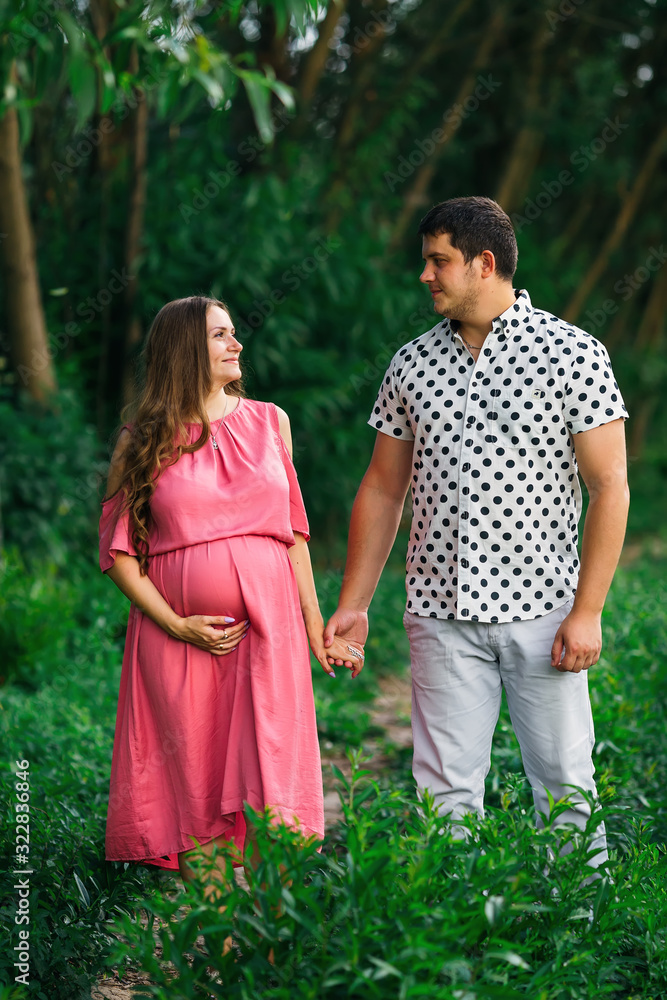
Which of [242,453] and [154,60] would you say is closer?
[242,453]

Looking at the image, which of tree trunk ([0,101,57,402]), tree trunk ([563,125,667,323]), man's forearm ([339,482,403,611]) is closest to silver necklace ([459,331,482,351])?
man's forearm ([339,482,403,611])

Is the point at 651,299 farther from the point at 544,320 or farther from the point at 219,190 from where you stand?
the point at 544,320

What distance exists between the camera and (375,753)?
527cm

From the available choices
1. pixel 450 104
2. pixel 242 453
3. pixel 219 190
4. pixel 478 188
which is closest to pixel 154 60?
pixel 242 453

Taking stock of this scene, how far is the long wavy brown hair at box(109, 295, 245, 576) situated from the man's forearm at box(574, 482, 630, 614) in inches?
44.5

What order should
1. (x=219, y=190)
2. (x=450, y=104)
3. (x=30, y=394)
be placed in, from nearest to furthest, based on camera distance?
(x=30, y=394), (x=219, y=190), (x=450, y=104)

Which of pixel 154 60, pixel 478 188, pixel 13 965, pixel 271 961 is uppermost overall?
pixel 478 188

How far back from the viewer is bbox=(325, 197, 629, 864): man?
2.83m

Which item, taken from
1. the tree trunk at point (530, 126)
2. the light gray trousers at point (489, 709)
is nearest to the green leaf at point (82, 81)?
the light gray trousers at point (489, 709)

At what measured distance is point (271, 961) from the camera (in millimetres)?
2240

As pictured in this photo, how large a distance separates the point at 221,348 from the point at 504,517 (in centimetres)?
96

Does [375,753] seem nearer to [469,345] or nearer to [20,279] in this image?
[469,345]

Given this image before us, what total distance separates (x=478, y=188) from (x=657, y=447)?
9.21 meters

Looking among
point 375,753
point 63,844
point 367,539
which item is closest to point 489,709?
point 367,539
